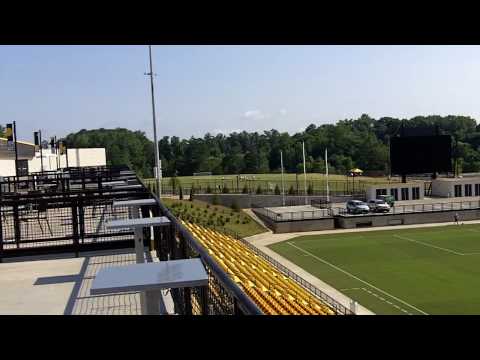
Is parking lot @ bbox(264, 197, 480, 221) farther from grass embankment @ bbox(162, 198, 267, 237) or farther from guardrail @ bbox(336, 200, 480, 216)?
grass embankment @ bbox(162, 198, 267, 237)

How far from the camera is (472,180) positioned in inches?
2034

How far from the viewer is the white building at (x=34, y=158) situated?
2833 cm

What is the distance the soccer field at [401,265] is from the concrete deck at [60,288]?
1295 centimetres

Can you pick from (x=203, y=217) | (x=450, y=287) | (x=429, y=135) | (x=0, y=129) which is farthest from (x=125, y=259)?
(x=0, y=129)

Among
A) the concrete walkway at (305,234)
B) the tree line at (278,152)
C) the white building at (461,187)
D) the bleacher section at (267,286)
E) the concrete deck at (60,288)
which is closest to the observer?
the concrete deck at (60,288)

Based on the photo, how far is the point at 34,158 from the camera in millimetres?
36188

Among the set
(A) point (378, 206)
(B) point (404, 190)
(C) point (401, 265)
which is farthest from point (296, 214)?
(C) point (401, 265)

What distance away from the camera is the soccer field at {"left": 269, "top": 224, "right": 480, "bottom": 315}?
20409 mm

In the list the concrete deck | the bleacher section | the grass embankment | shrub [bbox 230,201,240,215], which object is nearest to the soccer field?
the bleacher section

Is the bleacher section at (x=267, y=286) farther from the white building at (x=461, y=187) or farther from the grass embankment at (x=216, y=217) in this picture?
the white building at (x=461, y=187)

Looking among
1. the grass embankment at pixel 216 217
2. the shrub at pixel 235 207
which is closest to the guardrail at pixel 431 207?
the grass embankment at pixel 216 217

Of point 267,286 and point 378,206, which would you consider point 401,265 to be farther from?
point 378,206

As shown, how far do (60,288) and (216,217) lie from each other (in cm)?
3482
